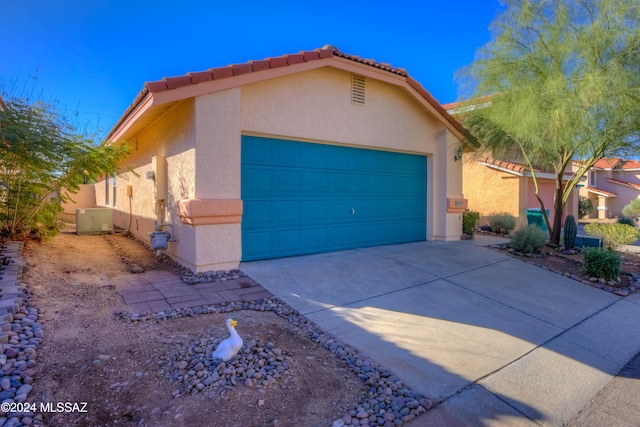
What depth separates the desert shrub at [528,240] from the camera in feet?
30.7

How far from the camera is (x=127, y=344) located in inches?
147

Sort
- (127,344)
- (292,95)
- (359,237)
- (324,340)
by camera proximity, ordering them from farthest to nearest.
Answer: (359,237) < (292,95) < (324,340) < (127,344)

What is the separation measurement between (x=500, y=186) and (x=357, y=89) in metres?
10.6

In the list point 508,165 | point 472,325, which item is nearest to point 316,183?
point 472,325

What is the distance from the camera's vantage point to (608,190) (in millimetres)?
33000

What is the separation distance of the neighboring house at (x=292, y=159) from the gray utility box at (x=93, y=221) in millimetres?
1334

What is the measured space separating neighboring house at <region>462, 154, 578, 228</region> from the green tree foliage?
13972 millimetres

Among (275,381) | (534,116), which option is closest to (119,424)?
(275,381)

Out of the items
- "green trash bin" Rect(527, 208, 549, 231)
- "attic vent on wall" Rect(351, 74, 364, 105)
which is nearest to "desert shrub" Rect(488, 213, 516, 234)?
"green trash bin" Rect(527, 208, 549, 231)

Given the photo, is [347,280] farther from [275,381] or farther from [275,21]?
[275,21]

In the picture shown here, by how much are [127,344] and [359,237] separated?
20.7 feet

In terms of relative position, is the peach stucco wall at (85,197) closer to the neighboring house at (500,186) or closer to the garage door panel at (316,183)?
the garage door panel at (316,183)

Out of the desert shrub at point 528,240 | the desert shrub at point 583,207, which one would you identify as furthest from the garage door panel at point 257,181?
the desert shrub at point 583,207

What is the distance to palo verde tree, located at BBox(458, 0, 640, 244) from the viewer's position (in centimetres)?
802
